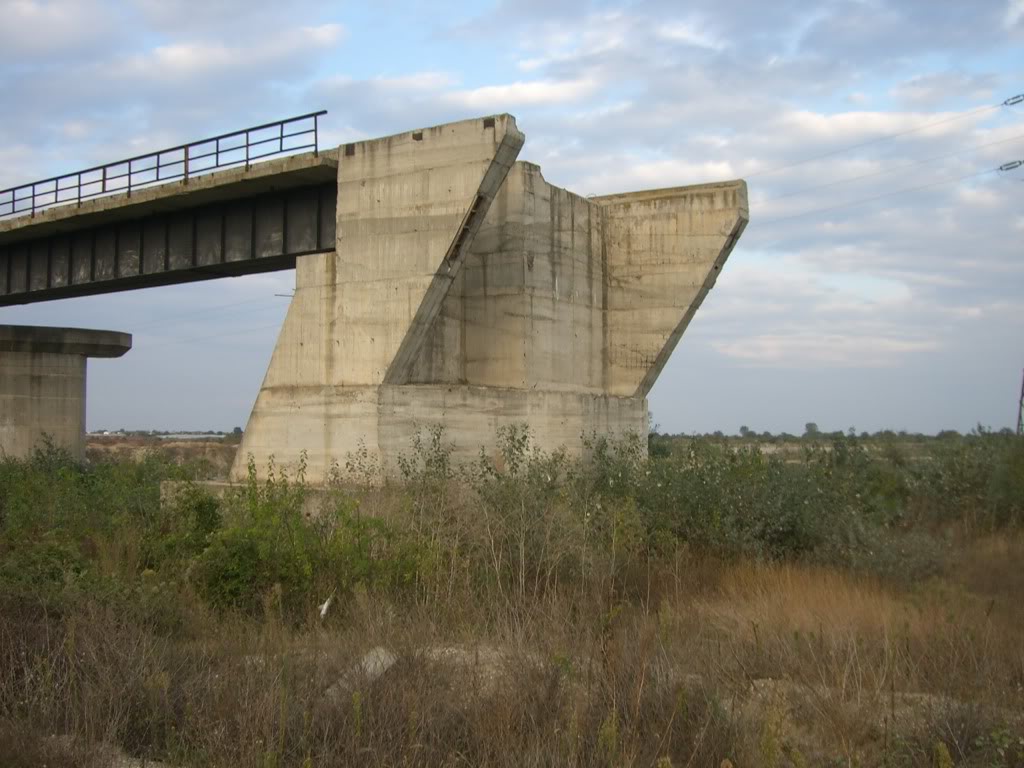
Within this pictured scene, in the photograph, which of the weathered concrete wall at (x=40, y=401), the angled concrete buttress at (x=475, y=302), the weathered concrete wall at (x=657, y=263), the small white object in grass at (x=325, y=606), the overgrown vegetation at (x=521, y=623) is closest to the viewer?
the overgrown vegetation at (x=521, y=623)

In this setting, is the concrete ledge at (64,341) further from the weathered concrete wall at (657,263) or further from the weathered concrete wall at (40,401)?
the weathered concrete wall at (657,263)

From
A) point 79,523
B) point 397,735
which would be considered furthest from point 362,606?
point 79,523

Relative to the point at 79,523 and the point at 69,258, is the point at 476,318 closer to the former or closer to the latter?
the point at 79,523

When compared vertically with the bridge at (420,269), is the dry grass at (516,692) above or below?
below

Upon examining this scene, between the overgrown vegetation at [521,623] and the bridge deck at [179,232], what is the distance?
545 centimetres

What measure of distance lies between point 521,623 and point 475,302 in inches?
450

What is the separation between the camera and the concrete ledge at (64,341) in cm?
3089

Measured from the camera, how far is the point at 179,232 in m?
20.5

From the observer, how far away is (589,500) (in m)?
12.6

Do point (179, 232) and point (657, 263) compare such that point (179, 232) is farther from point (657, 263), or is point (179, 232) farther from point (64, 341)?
point (64, 341)

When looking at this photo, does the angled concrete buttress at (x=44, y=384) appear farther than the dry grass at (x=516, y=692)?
Yes

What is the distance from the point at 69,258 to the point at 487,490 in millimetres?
15980

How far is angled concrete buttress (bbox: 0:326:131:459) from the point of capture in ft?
101

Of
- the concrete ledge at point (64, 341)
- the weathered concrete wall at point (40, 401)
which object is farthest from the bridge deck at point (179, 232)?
the weathered concrete wall at point (40, 401)
